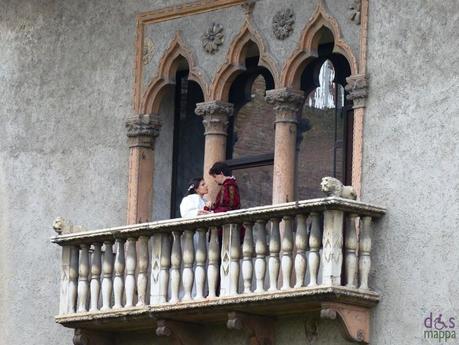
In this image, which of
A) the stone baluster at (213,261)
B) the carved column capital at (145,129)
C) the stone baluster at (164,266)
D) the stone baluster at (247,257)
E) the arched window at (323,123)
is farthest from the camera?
the carved column capital at (145,129)

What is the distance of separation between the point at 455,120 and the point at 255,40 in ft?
9.76

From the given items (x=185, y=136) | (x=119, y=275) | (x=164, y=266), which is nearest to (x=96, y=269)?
(x=119, y=275)

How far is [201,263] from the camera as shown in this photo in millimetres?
21562

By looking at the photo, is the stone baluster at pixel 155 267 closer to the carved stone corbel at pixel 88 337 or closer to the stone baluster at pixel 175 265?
the stone baluster at pixel 175 265

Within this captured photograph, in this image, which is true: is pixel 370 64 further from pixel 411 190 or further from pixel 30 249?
pixel 30 249

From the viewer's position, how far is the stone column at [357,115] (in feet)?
69.9

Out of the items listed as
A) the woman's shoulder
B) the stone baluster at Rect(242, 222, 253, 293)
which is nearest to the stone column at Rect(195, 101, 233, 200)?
the woman's shoulder

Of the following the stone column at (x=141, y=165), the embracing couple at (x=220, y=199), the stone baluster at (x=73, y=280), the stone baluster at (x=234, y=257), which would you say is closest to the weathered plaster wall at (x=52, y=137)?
the stone column at (x=141, y=165)

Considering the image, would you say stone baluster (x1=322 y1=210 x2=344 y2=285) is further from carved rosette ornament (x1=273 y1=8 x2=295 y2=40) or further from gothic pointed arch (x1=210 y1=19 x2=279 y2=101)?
gothic pointed arch (x1=210 y1=19 x2=279 y2=101)

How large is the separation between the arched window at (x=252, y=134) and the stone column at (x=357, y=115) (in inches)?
56.9

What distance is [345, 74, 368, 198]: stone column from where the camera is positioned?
21297mm

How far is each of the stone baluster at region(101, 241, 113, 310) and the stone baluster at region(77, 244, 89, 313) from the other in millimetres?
288

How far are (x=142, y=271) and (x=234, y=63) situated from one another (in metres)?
2.42

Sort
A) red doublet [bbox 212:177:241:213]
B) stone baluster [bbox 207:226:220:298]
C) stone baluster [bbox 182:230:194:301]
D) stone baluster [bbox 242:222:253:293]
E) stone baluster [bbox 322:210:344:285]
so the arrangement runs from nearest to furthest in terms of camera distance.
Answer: stone baluster [bbox 322:210:344:285]
stone baluster [bbox 242:222:253:293]
stone baluster [bbox 207:226:220:298]
stone baluster [bbox 182:230:194:301]
red doublet [bbox 212:177:241:213]
